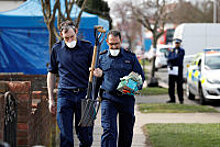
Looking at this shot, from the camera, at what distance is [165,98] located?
53.8 feet

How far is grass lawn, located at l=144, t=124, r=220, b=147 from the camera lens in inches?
307

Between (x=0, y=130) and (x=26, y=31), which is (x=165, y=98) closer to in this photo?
(x=26, y=31)

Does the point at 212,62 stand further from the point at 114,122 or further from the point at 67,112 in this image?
the point at 67,112

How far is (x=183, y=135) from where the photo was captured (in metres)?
8.55

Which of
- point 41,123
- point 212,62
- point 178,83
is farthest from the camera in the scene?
point 212,62

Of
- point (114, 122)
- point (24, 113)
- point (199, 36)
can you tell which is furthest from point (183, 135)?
point (199, 36)

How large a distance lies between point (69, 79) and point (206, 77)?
8.65 m

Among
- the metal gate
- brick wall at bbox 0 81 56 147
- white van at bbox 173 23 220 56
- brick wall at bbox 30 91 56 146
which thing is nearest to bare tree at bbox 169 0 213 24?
white van at bbox 173 23 220 56

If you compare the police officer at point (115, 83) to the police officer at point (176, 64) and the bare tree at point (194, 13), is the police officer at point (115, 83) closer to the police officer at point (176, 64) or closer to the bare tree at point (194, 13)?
the police officer at point (176, 64)

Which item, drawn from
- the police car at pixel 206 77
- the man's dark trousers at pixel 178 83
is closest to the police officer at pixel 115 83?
the police car at pixel 206 77

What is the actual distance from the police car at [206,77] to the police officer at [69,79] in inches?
322

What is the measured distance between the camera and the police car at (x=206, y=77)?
13.7 m

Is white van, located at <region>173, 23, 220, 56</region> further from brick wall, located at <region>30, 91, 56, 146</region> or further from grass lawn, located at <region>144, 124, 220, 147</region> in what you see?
brick wall, located at <region>30, 91, 56, 146</region>

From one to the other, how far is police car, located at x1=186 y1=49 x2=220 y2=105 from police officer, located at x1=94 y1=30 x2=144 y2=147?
7.87 meters
